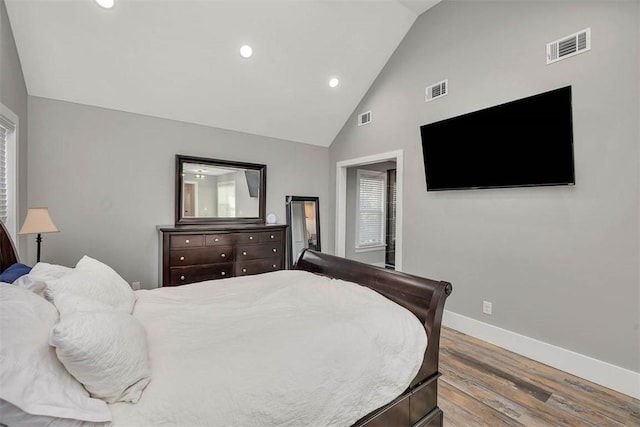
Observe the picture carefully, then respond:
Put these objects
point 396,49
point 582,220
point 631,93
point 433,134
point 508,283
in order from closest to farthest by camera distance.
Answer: point 631,93 < point 582,220 < point 508,283 < point 433,134 < point 396,49

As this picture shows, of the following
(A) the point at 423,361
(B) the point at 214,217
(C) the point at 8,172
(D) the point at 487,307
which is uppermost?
(C) the point at 8,172

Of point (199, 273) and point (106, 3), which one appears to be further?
point (199, 273)

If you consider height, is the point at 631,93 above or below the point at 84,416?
above

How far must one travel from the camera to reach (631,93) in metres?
2.17

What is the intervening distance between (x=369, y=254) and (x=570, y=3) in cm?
442

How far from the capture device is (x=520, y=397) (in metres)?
2.10

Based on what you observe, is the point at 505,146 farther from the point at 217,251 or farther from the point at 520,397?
the point at 217,251

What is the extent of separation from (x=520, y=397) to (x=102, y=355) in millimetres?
2615

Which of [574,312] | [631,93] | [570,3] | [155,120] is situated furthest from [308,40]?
[574,312]

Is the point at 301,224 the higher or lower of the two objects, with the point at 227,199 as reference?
lower

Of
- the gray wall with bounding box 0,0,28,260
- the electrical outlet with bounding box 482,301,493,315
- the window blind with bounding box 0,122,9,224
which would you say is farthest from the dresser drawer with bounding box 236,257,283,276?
the electrical outlet with bounding box 482,301,493,315

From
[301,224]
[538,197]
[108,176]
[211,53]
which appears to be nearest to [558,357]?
[538,197]

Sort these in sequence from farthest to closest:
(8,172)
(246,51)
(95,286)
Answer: (246,51), (8,172), (95,286)

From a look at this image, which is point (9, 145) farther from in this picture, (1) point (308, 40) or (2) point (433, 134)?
(2) point (433, 134)
